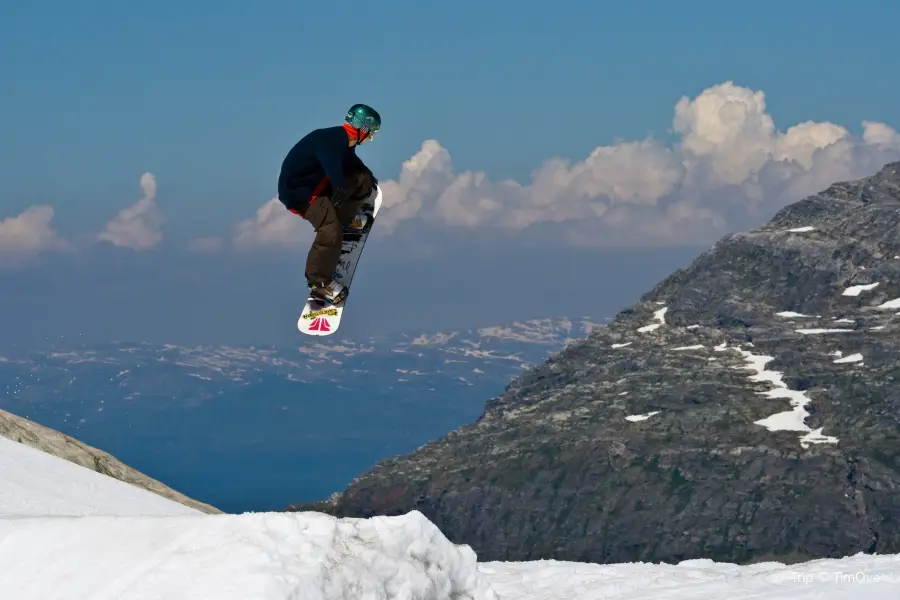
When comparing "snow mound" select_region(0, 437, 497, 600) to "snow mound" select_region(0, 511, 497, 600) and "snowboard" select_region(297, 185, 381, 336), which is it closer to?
"snow mound" select_region(0, 511, 497, 600)

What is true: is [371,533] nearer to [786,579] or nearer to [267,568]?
[267,568]

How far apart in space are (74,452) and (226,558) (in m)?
23.1

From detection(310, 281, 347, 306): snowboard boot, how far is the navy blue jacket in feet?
6.57

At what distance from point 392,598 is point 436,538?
1065mm

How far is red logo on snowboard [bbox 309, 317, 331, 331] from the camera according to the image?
22250 mm

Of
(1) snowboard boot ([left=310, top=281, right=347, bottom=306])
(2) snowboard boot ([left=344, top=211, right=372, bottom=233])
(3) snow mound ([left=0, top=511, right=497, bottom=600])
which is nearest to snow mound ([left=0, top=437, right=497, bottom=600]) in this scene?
(3) snow mound ([left=0, top=511, right=497, bottom=600])

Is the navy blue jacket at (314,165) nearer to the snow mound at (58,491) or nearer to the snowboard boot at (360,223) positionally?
the snowboard boot at (360,223)

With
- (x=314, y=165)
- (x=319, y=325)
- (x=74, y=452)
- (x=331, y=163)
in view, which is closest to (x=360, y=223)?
(x=319, y=325)

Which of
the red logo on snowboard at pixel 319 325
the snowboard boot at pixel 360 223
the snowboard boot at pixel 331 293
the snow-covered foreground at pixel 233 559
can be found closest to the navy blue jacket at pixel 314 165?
the snowboard boot at pixel 360 223

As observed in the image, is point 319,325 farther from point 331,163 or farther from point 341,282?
point 331,163

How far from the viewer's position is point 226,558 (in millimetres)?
11391

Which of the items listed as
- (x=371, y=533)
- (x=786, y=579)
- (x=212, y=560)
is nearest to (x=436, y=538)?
(x=371, y=533)

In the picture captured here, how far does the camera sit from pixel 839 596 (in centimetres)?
1927

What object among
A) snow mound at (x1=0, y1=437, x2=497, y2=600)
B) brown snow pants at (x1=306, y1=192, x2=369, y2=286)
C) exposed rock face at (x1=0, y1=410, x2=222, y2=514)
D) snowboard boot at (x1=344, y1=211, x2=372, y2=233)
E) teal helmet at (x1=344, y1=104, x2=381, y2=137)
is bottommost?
snow mound at (x1=0, y1=437, x2=497, y2=600)
